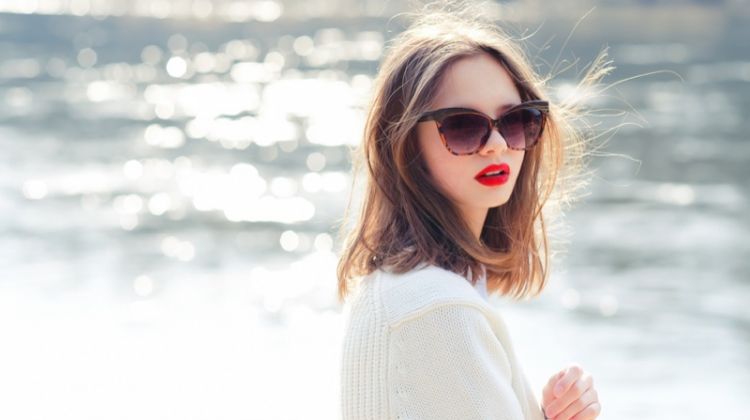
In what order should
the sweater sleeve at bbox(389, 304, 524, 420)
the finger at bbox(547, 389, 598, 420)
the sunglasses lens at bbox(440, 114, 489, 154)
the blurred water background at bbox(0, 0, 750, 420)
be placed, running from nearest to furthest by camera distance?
the sweater sleeve at bbox(389, 304, 524, 420), the sunglasses lens at bbox(440, 114, 489, 154), the finger at bbox(547, 389, 598, 420), the blurred water background at bbox(0, 0, 750, 420)

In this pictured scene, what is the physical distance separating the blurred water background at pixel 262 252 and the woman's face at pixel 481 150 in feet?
0.95

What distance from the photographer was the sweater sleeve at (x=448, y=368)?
5.56 ft

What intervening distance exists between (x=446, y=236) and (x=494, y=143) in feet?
0.51

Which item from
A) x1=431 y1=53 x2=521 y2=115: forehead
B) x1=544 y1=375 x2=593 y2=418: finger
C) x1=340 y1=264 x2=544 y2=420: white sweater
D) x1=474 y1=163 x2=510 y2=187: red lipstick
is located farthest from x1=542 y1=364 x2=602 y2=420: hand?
x1=431 y1=53 x2=521 y2=115: forehead

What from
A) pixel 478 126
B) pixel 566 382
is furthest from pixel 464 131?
pixel 566 382

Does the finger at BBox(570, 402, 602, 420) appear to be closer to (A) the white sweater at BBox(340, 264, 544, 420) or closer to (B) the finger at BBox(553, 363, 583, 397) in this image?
(B) the finger at BBox(553, 363, 583, 397)

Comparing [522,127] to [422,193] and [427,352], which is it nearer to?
[422,193]

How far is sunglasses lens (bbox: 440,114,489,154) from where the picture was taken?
73.4 inches

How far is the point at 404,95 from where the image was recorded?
1957 millimetres

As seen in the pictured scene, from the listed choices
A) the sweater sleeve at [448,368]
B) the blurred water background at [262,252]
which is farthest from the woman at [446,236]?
the blurred water background at [262,252]

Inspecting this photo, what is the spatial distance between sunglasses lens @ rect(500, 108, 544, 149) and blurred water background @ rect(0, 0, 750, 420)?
1.29ft

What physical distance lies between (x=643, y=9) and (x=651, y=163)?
43.4 meters

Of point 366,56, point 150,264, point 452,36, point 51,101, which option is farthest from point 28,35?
point 452,36

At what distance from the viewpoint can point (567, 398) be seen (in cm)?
196
